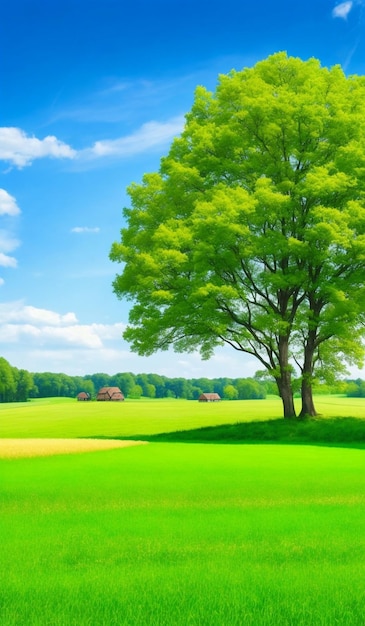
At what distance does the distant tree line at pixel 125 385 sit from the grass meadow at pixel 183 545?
128670 millimetres

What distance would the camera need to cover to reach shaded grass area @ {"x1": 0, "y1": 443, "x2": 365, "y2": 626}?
7672 millimetres

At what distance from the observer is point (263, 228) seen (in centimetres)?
4028

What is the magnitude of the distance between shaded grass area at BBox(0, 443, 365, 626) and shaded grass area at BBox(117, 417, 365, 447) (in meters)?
17.4

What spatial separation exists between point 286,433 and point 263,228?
45.4ft

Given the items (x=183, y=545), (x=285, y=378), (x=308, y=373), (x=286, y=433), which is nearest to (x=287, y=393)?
(x=285, y=378)

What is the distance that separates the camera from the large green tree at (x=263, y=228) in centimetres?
3747

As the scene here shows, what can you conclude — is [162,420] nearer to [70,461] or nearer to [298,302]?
[298,302]

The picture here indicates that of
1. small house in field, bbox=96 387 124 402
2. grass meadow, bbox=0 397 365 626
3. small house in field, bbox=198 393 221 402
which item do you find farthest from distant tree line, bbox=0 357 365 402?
grass meadow, bbox=0 397 365 626

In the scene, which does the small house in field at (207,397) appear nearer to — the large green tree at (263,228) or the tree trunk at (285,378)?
the large green tree at (263,228)

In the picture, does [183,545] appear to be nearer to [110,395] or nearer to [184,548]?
[184,548]

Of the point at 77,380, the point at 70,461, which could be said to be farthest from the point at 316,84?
the point at 77,380

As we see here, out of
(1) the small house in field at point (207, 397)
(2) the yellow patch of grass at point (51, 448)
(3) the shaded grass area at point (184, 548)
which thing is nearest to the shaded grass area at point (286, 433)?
(2) the yellow patch of grass at point (51, 448)

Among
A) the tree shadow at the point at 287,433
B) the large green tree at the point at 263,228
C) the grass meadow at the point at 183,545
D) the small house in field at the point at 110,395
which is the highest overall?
the large green tree at the point at 263,228

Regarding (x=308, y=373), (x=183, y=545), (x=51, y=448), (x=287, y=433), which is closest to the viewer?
(x=183, y=545)
